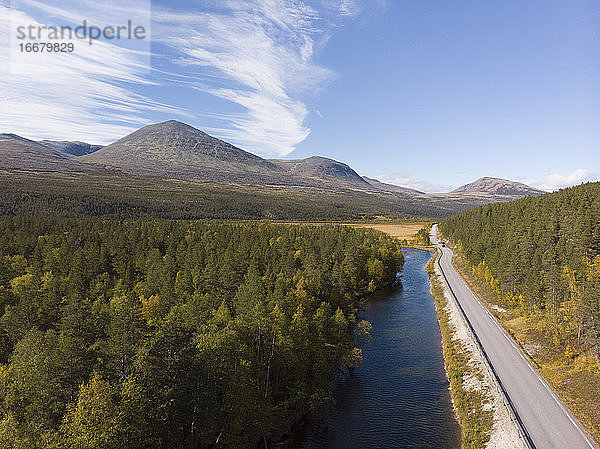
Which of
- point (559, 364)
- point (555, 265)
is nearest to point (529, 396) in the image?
point (559, 364)

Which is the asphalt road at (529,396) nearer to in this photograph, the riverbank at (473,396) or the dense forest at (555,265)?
the riverbank at (473,396)

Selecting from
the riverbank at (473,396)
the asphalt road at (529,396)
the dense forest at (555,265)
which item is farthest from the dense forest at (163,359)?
the dense forest at (555,265)

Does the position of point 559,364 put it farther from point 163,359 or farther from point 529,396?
point 163,359

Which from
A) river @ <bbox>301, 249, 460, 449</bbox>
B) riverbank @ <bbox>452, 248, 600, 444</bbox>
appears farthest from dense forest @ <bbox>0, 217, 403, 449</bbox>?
riverbank @ <bbox>452, 248, 600, 444</bbox>

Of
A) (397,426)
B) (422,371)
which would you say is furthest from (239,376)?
(422,371)

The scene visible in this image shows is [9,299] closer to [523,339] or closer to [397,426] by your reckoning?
[397,426]

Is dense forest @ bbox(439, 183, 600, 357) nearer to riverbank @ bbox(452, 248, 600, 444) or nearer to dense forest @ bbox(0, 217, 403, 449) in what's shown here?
riverbank @ bbox(452, 248, 600, 444)
